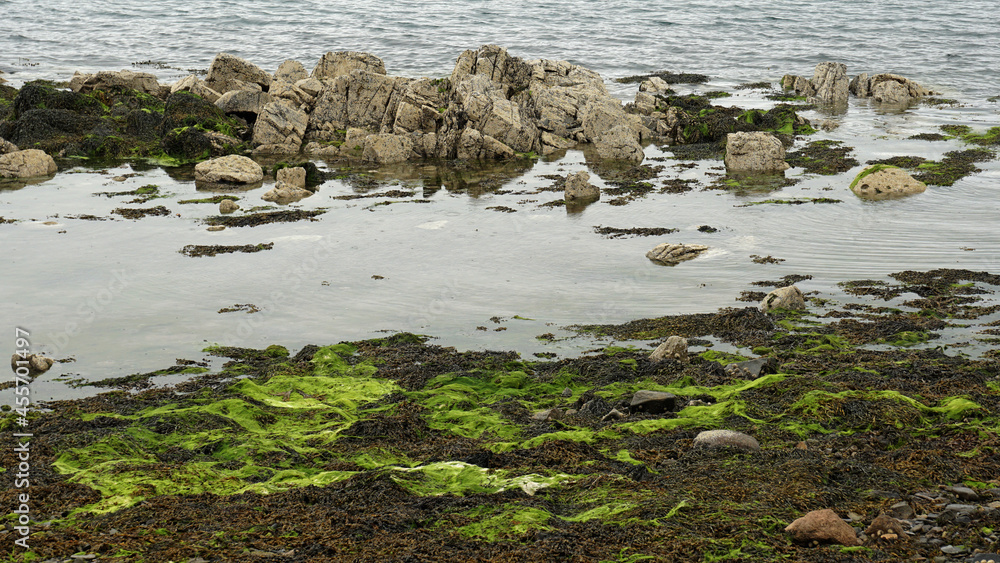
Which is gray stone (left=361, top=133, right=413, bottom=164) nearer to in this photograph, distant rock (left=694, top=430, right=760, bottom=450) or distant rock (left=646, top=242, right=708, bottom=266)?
distant rock (left=646, top=242, right=708, bottom=266)

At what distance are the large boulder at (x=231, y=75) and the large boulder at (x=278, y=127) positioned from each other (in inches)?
197

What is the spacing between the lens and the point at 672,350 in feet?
31.0

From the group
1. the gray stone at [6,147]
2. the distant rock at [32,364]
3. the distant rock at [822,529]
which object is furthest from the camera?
the gray stone at [6,147]

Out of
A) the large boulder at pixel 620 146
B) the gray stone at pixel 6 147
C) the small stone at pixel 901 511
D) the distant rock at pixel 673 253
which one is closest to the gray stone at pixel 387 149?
the large boulder at pixel 620 146

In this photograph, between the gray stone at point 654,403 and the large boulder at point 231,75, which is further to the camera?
the large boulder at point 231,75

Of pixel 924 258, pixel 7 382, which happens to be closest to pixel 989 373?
pixel 924 258

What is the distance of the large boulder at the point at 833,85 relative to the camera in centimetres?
3005

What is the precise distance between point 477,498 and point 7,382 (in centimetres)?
624

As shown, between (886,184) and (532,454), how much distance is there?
13.9m

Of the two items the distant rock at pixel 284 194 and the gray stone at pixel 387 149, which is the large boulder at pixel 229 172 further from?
the gray stone at pixel 387 149

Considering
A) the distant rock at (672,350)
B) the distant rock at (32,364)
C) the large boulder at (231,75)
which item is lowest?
the distant rock at (32,364)

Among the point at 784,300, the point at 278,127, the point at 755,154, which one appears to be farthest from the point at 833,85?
the point at 784,300

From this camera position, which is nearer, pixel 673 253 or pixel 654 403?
pixel 654 403

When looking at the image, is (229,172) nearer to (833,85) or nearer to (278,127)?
(278,127)
